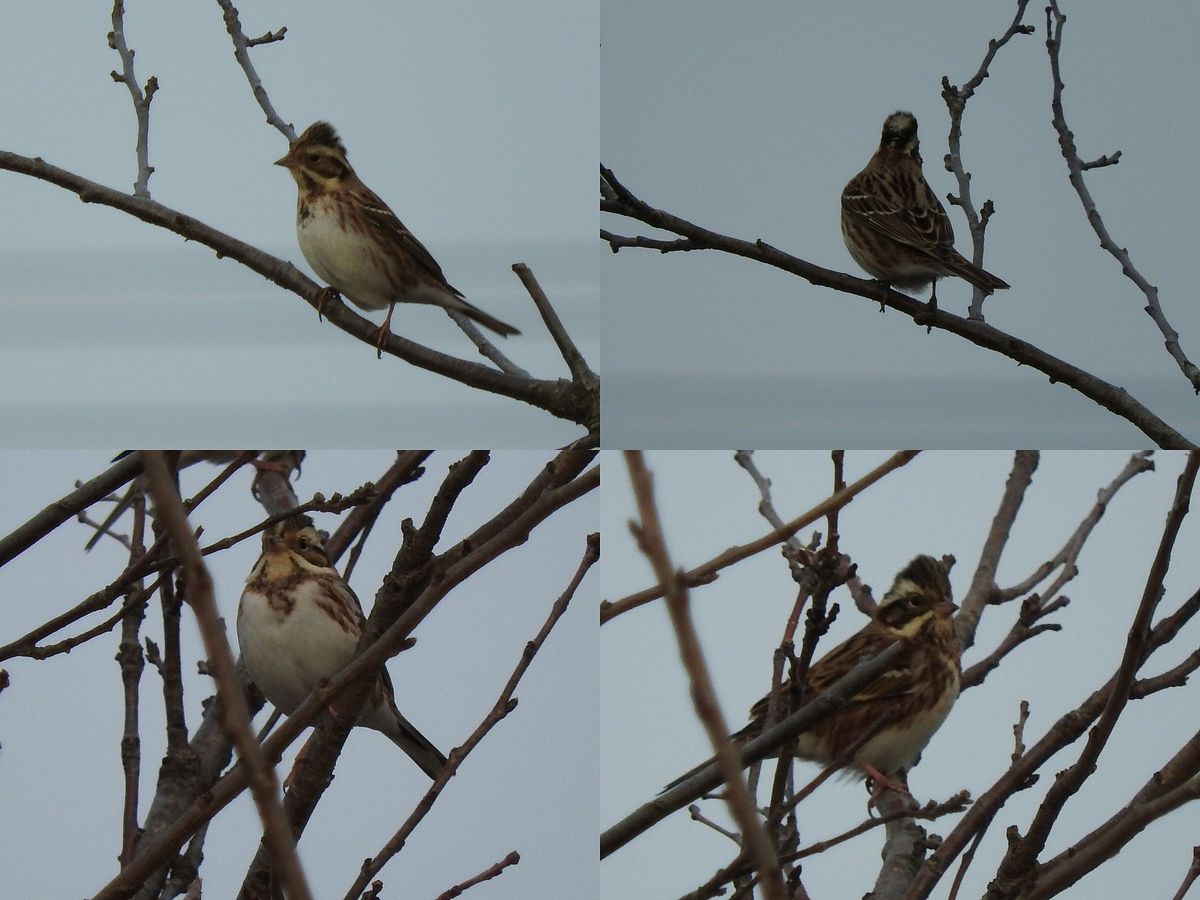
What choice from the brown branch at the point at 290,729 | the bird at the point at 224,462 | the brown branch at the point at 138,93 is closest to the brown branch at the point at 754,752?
the brown branch at the point at 290,729

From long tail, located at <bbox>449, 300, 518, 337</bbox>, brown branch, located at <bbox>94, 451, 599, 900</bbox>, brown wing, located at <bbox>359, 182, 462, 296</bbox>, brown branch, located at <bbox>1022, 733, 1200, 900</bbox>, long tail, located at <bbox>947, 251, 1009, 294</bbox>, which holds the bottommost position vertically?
brown branch, located at <bbox>1022, 733, 1200, 900</bbox>

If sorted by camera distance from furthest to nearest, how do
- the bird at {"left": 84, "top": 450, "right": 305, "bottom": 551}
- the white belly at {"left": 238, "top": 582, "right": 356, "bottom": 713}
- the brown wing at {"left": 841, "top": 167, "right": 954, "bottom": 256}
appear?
the brown wing at {"left": 841, "top": 167, "right": 954, "bottom": 256}, the bird at {"left": 84, "top": 450, "right": 305, "bottom": 551}, the white belly at {"left": 238, "top": 582, "right": 356, "bottom": 713}

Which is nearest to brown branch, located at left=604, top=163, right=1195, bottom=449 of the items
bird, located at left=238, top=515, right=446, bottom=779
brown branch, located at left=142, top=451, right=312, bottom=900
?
bird, located at left=238, top=515, right=446, bottom=779

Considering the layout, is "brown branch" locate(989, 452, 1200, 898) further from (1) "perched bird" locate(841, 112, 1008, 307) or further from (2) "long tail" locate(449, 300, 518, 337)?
(2) "long tail" locate(449, 300, 518, 337)

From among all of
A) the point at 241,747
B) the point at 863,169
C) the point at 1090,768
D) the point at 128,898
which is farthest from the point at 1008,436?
the point at 241,747

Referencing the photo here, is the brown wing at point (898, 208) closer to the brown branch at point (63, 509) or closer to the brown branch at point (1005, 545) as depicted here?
the brown branch at point (1005, 545)

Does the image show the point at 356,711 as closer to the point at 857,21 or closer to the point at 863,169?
the point at 863,169
